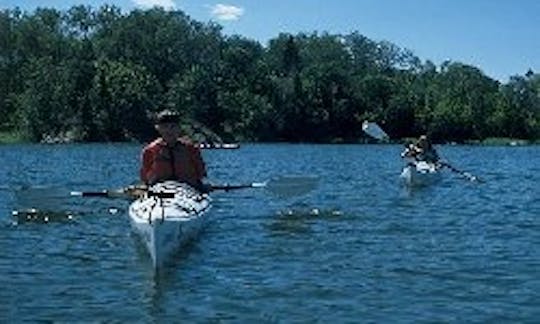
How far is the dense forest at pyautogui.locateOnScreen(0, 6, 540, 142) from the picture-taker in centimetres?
11250

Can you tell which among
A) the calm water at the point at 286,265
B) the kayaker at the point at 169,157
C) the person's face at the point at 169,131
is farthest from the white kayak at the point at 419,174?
the person's face at the point at 169,131

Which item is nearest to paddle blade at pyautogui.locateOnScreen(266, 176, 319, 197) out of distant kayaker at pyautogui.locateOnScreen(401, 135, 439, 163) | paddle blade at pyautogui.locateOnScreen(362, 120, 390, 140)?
distant kayaker at pyautogui.locateOnScreen(401, 135, 439, 163)

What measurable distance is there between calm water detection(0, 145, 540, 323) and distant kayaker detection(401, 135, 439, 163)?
9621mm

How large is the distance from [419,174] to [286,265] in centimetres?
1930

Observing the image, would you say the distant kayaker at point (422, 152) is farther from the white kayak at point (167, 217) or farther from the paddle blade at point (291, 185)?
the white kayak at point (167, 217)

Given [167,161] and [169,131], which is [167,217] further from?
[167,161]

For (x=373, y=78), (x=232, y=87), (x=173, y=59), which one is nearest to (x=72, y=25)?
(x=173, y=59)

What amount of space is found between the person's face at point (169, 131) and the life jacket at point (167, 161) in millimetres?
130

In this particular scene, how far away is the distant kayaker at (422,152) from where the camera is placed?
36.3 metres

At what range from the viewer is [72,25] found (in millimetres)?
142000

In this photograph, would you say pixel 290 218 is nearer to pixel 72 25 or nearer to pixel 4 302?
pixel 4 302

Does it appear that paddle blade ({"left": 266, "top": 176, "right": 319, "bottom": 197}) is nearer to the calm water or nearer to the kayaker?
the calm water

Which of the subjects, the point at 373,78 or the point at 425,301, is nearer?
the point at 425,301

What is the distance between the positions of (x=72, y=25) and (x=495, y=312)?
13579cm
